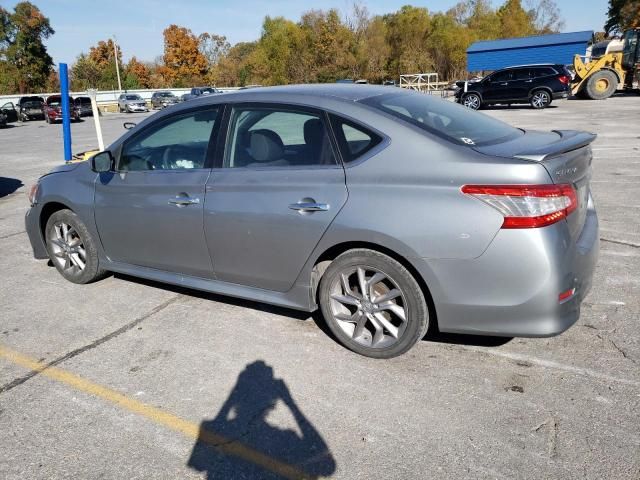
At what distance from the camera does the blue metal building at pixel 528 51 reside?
41.9m

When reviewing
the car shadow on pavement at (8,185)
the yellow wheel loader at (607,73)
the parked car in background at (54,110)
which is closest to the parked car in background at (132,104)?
the parked car in background at (54,110)

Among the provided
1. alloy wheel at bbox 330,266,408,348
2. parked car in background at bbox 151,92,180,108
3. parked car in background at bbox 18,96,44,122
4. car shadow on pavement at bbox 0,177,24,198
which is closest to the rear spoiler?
alloy wheel at bbox 330,266,408,348

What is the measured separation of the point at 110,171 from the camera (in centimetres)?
444

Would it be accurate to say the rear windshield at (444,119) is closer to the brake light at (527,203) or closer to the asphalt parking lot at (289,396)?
the brake light at (527,203)

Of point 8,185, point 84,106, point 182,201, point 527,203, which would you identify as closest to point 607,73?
point 8,185

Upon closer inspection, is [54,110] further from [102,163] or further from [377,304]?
[377,304]

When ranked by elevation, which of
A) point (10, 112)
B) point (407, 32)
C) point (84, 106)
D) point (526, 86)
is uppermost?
point (407, 32)

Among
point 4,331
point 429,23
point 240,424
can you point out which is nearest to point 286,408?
point 240,424

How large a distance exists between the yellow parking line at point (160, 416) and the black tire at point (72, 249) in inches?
45.2

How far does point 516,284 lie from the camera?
287 centimetres

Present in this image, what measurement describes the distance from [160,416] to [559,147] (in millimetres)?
2736

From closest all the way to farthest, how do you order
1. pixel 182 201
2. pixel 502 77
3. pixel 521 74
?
pixel 182 201
pixel 521 74
pixel 502 77

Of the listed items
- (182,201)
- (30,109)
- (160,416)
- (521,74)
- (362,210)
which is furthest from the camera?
(30,109)

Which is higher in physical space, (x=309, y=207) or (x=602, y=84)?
(x=602, y=84)
